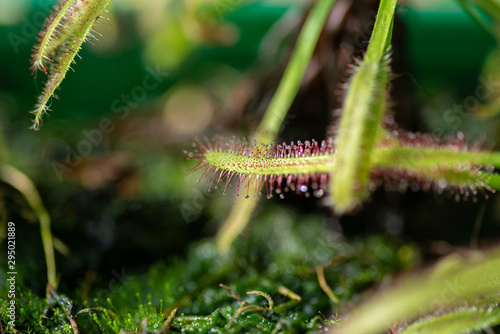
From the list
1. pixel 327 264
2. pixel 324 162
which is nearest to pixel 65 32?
pixel 324 162

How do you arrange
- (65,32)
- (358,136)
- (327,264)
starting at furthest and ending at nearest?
1. (327,264)
2. (65,32)
3. (358,136)

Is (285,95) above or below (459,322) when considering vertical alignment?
above

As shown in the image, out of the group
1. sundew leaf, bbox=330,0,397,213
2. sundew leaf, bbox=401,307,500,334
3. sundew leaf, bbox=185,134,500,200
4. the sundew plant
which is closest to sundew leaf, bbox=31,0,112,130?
the sundew plant

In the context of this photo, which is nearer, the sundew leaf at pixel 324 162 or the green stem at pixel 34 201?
the sundew leaf at pixel 324 162

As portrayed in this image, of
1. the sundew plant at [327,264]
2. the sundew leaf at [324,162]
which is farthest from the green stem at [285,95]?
the sundew leaf at [324,162]

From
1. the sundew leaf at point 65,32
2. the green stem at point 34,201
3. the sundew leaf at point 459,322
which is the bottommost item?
the sundew leaf at point 459,322

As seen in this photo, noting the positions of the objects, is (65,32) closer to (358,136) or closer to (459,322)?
(358,136)

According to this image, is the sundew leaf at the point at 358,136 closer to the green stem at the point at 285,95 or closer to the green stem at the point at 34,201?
the green stem at the point at 285,95
